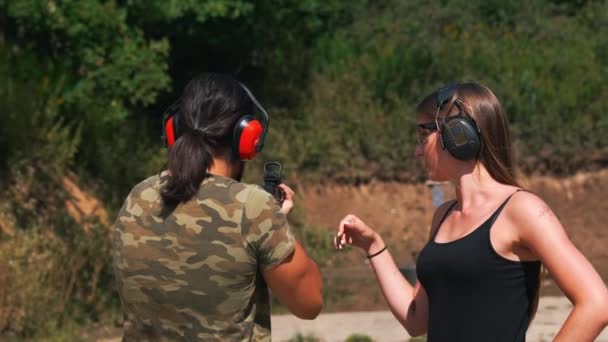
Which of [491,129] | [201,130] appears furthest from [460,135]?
[201,130]

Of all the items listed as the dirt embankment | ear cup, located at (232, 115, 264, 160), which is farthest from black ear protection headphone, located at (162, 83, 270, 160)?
the dirt embankment

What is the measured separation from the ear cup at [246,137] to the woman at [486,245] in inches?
24.7

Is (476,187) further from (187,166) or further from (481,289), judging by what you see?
(187,166)

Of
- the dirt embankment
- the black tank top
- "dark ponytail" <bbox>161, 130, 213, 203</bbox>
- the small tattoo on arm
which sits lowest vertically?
the dirt embankment

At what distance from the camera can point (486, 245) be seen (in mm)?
3414

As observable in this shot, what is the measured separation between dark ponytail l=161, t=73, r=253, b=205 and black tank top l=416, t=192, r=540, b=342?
792 millimetres

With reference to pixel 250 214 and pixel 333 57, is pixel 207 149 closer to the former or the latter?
pixel 250 214

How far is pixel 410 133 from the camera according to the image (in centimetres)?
1777

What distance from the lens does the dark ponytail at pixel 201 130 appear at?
10.8 feet

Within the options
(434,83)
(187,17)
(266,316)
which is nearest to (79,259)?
(187,17)

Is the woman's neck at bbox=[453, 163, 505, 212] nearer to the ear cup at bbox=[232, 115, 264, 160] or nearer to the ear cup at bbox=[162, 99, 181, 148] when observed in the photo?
the ear cup at bbox=[232, 115, 264, 160]

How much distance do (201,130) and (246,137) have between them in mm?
137

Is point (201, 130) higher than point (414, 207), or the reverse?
point (201, 130)

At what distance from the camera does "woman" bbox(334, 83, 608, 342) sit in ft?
10.6
